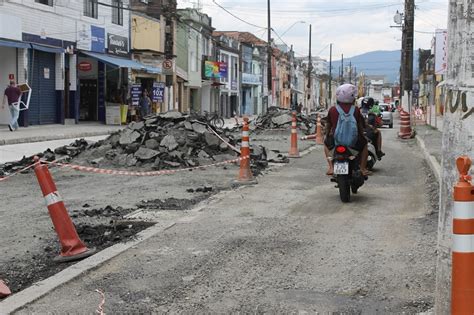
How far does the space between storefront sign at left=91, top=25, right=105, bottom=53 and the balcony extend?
128 feet

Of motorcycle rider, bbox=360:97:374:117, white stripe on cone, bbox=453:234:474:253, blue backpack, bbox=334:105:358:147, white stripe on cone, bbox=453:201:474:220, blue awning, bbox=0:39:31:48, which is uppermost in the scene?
blue awning, bbox=0:39:31:48

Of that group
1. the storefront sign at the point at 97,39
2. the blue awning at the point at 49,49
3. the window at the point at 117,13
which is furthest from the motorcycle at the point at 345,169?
the window at the point at 117,13

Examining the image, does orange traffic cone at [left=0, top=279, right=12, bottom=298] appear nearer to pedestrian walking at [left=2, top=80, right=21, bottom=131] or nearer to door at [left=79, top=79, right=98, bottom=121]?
pedestrian walking at [left=2, top=80, right=21, bottom=131]

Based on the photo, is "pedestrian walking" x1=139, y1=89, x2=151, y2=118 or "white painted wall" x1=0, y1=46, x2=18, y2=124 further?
"pedestrian walking" x1=139, y1=89, x2=151, y2=118

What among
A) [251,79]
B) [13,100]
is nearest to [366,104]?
[13,100]

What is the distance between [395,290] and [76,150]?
11.6 m

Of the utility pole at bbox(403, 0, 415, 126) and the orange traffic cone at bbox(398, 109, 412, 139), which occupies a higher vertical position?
the utility pole at bbox(403, 0, 415, 126)

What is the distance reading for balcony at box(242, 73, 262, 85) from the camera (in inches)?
2793

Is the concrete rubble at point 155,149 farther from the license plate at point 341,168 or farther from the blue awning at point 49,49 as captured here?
the blue awning at point 49,49

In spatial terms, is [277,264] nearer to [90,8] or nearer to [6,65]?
[6,65]

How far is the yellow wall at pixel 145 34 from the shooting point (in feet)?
121

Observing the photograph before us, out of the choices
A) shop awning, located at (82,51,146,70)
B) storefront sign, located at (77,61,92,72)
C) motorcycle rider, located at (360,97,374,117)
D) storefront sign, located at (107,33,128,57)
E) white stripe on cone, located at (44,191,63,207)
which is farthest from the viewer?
storefront sign, located at (107,33,128,57)

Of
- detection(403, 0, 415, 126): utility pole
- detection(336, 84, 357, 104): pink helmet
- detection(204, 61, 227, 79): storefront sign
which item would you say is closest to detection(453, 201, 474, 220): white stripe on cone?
detection(336, 84, 357, 104): pink helmet

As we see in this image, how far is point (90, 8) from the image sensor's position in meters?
31.0
